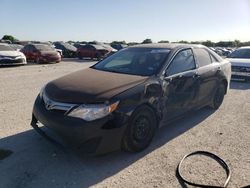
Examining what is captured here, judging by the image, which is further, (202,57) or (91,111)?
(202,57)

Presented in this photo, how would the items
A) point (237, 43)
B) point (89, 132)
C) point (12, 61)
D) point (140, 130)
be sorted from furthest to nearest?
point (237, 43), point (12, 61), point (140, 130), point (89, 132)

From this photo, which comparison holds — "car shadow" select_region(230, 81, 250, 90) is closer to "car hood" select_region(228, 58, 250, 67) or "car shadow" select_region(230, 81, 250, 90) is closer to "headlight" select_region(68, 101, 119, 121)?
"car hood" select_region(228, 58, 250, 67)

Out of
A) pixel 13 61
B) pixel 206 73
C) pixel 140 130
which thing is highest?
pixel 206 73

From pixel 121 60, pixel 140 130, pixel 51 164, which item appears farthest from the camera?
pixel 121 60

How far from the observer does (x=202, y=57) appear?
237 inches

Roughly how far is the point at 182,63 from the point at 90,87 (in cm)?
202

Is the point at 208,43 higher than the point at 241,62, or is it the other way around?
the point at 208,43

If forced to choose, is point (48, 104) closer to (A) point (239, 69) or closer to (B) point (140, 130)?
(B) point (140, 130)

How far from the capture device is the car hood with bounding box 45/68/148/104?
3.73 metres

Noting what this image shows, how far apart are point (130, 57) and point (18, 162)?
276cm

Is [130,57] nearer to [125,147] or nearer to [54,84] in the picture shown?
[54,84]

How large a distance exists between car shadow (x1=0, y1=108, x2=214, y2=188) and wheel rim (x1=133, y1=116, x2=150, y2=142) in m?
0.24

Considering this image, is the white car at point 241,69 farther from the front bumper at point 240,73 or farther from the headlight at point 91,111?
the headlight at point 91,111

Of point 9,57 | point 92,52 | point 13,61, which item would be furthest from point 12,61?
point 92,52
